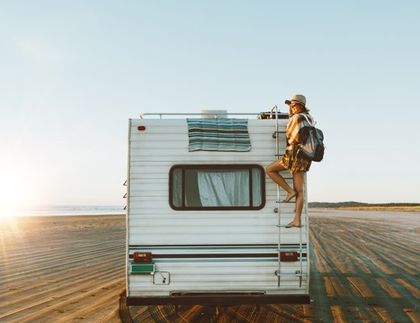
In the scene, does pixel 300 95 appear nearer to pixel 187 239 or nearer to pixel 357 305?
pixel 187 239

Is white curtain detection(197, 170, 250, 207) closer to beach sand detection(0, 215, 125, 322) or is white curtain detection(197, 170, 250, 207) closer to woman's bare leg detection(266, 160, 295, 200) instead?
woman's bare leg detection(266, 160, 295, 200)

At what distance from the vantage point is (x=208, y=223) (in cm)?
679

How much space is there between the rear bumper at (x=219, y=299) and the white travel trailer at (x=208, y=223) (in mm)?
14

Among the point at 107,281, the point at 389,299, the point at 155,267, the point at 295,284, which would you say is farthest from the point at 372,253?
the point at 155,267

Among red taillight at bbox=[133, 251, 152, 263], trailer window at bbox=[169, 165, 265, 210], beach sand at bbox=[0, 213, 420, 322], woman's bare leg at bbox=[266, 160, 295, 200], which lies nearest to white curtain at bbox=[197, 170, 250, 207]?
trailer window at bbox=[169, 165, 265, 210]

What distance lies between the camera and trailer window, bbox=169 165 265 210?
686 cm

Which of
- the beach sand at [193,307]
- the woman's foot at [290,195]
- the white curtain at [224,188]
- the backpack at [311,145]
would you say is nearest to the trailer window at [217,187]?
the white curtain at [224,188]

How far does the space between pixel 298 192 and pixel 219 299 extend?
191cm

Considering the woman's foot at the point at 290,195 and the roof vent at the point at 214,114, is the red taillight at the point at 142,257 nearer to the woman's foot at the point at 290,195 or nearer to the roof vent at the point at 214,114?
the woman's foot at the point at 290,195

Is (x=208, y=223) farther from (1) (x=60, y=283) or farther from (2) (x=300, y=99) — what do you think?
(1) (x=60, y=283)

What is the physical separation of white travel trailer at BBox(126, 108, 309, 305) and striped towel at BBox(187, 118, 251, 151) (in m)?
0.05

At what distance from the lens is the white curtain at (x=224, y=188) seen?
6926mm

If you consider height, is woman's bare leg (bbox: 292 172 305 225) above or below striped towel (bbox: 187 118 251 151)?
below

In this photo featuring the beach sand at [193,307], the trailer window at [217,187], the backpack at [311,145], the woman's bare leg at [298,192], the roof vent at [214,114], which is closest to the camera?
the backpack at [311,145]
